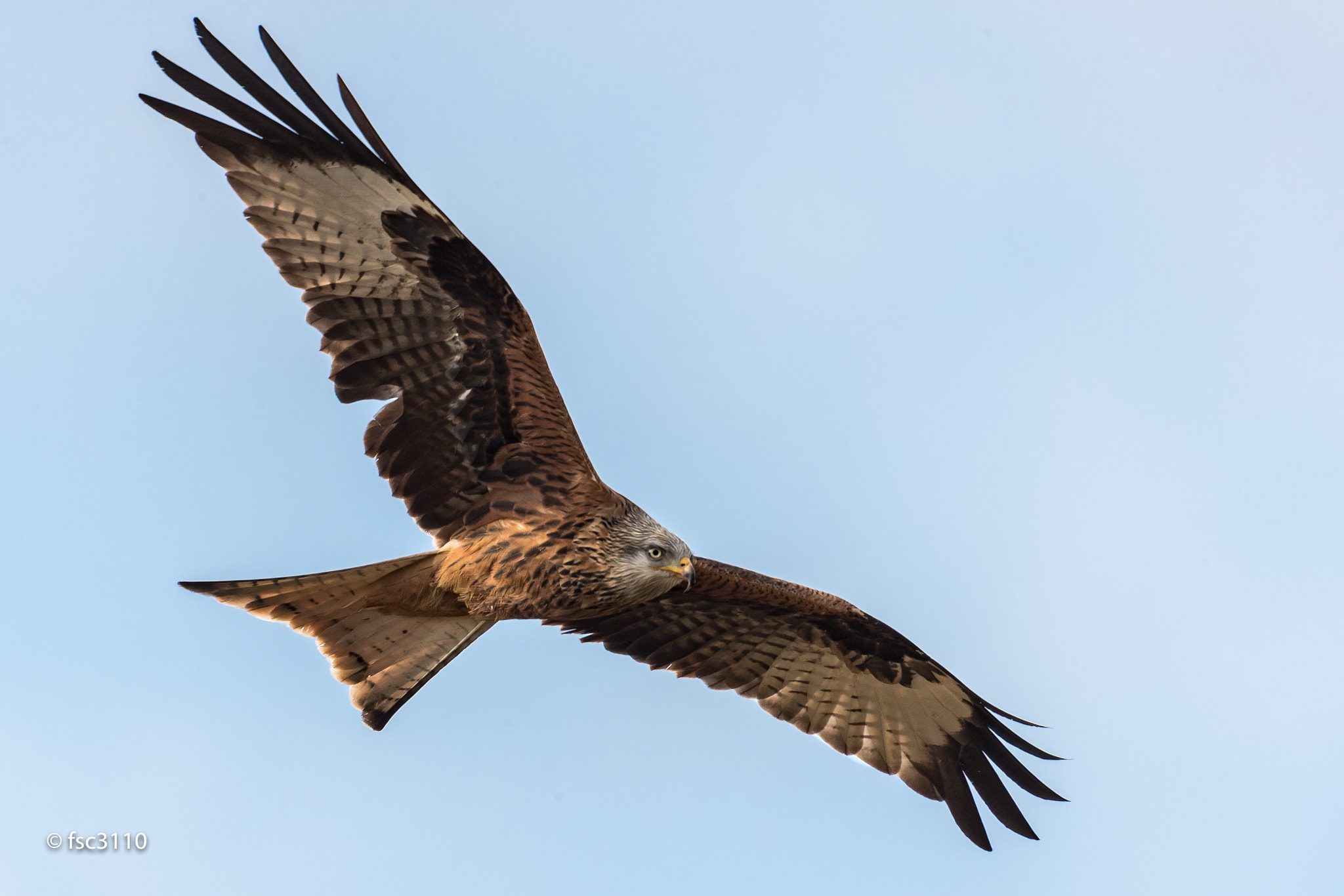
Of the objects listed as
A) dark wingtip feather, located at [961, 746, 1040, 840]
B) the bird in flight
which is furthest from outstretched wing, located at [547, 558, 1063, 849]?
the bird in flight

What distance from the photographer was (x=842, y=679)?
34.3 feet

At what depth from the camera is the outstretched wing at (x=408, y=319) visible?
823 cm

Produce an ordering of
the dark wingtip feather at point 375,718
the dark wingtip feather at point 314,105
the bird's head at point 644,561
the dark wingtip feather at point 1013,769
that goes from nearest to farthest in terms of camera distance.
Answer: the dark wingtip feather at point 314,105 → the bird's head at point 644,561 → the dark wingtip feather at point 375,718 → the dark wingtip feather at point 1013,769

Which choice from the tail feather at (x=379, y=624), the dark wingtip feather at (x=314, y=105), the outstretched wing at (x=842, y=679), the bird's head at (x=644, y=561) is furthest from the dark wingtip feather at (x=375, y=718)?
the dark wingtip feather at (x=314, y=105)

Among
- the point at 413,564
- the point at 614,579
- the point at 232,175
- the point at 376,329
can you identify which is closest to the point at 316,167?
the point at 232,175

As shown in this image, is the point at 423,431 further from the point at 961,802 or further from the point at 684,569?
the point at 961,802

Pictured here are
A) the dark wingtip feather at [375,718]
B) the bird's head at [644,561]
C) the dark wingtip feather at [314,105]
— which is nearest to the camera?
the dark wingtip feather at [314,105]

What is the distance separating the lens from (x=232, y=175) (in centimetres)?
820

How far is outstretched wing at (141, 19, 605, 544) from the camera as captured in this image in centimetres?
823

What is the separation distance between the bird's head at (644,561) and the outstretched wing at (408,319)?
0.40 m

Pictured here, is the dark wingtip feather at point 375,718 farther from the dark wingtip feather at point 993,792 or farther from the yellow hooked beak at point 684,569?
the dark wingtip feather at point 993,792

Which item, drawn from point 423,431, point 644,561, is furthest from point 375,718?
point 644,561

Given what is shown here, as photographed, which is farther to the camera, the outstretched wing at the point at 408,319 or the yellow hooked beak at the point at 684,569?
the yellow hooked beak at the point at 684,569

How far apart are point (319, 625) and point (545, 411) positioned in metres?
2.13
